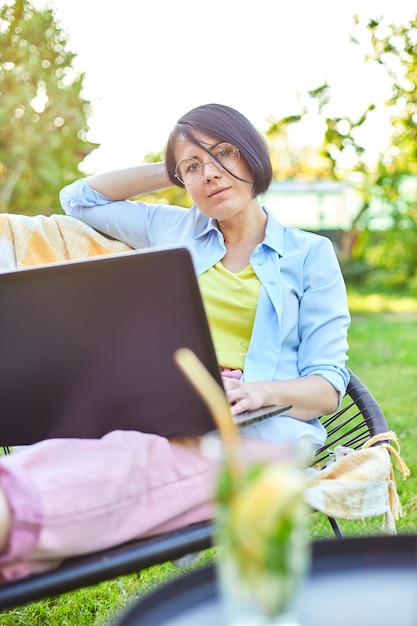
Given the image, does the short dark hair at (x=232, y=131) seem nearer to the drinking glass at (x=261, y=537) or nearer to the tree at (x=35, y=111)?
the drinking glass at (x=261, y=537)

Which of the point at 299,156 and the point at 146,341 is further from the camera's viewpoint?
the point at 299,156

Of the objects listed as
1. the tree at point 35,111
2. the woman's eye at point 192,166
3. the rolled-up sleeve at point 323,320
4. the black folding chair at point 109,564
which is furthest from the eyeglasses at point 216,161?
the tree at point 35,111

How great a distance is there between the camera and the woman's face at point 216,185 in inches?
91.5

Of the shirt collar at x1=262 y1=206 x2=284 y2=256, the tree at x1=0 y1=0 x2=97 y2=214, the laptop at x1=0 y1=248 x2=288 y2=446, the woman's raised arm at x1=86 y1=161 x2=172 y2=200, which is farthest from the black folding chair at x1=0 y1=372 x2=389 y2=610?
the tree at x1=0 y1=0 x2=97 y2=214

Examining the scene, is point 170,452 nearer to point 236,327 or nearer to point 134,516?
point 134,516

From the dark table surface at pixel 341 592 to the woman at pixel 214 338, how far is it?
0.39 meters

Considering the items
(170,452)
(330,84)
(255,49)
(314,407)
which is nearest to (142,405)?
(170,452)

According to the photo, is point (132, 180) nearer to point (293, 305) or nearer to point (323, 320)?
point (293, 305)

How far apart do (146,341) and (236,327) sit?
0.72 metres

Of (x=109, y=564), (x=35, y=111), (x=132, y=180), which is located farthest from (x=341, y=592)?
(x=35, y=111)

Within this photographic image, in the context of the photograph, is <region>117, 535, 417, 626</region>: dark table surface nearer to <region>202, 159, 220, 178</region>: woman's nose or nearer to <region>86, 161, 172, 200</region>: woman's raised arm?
<region>202, 159, 220, 178</region>: woman's nose

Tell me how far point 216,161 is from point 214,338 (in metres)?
0.50

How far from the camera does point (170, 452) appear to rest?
5.66 feet

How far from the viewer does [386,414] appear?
16.1ft
